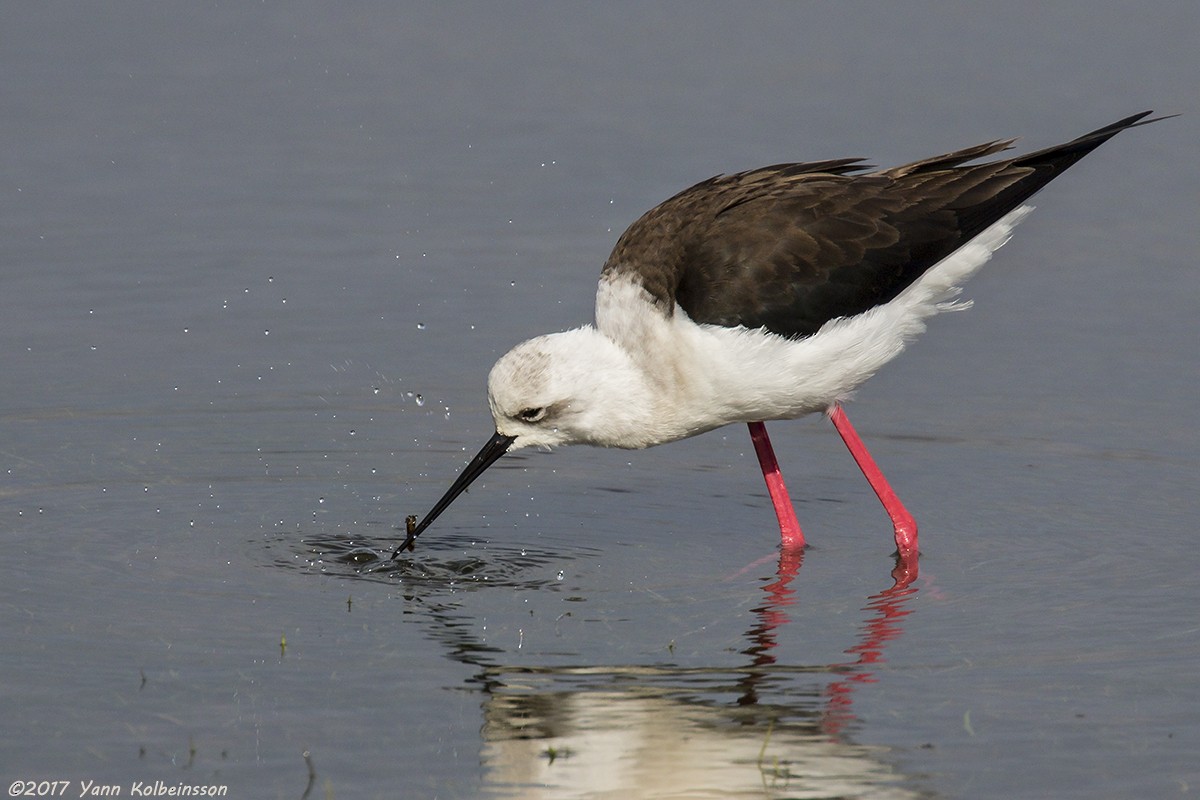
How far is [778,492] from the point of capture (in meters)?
7.62

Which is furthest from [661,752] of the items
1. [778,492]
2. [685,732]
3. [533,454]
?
[533,454]

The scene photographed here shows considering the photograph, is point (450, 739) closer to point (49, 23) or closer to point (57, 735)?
point (57, 735)

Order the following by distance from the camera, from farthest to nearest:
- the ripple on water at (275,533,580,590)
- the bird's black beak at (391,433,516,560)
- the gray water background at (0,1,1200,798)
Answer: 1. the bird's black beak at (391,433,516,560)
2. the ripple on water at (275,533,580,590)
3. the gray water background at (0,1,1200,798)

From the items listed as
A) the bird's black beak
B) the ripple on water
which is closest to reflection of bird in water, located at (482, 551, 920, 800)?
the ripple on water

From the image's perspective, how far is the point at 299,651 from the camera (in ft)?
19.7

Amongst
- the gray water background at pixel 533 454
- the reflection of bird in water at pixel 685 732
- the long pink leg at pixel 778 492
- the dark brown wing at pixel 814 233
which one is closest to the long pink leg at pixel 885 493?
the gray water background at pixel 533 454

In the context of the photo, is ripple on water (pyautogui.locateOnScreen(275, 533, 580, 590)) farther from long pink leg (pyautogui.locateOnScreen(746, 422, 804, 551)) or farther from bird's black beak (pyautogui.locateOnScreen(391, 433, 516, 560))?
long pink leg (pyautogui.locateOnScreen(746, 422, 804, 551))

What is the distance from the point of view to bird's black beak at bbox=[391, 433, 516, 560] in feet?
23.5

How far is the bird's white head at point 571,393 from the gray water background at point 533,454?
1.69 feet

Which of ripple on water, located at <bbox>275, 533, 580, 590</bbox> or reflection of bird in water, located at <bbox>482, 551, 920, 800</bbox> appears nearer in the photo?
reflection of bird in water, located at <bbox>482, 551, 920, 800</bbox>

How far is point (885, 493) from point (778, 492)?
452mm

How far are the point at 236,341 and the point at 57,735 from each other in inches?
173

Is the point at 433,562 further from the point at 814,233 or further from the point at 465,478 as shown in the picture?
the point at 814,233

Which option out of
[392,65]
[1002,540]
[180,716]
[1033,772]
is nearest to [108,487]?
[180,716]
